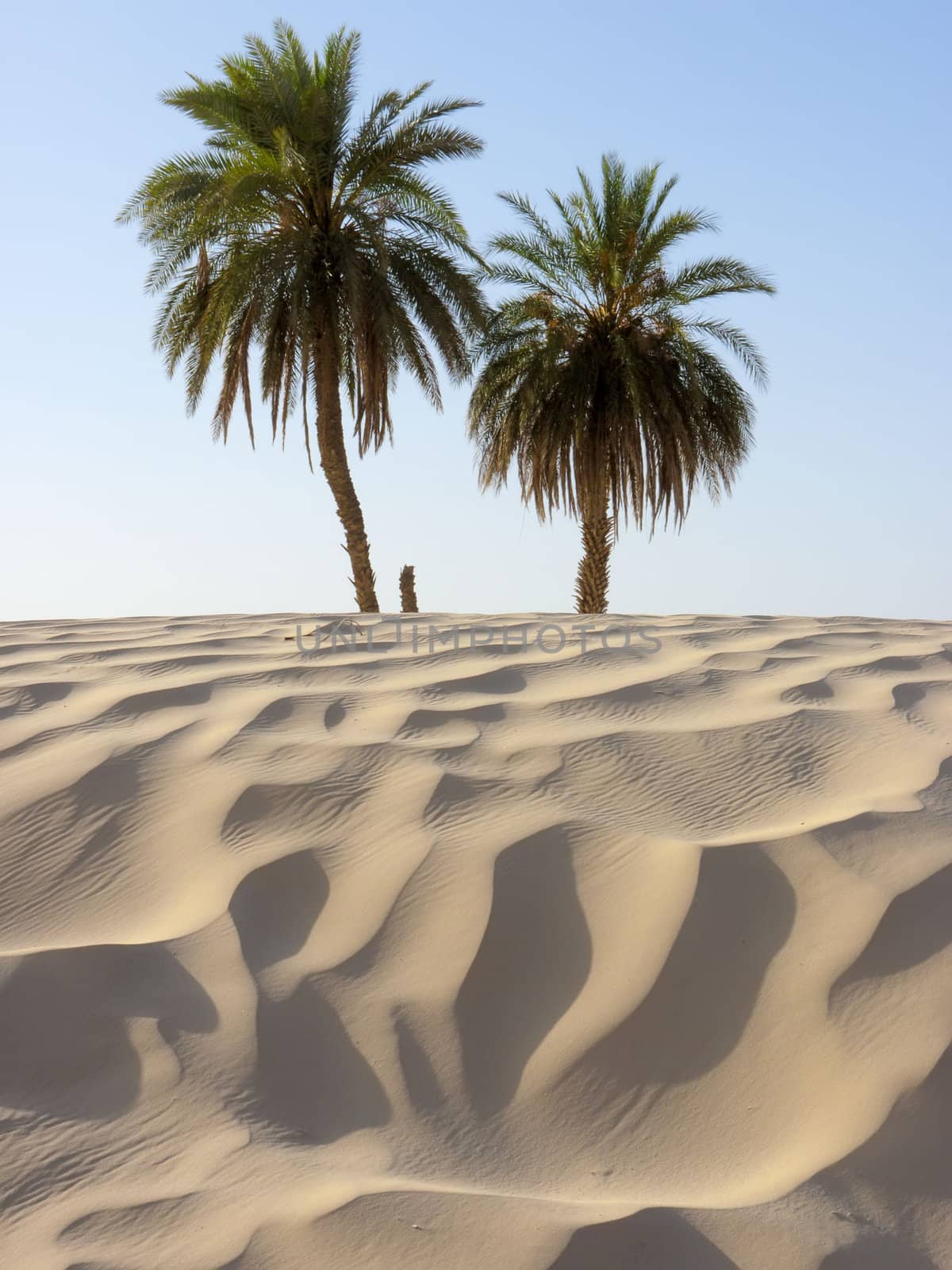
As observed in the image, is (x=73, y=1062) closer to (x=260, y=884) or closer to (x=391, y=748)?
(x=260, y=884)

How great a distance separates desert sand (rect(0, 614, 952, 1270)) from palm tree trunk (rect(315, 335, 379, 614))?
1085 cm

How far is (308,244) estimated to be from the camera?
12172mm

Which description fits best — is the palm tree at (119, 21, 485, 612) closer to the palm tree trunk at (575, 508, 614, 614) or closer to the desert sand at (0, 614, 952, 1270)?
the palm tree trunk at (575, 508, 614, 614)

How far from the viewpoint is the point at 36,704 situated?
2.58m

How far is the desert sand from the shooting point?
112 centimetres

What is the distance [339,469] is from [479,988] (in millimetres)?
11960

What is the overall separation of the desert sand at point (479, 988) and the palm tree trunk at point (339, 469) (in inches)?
427

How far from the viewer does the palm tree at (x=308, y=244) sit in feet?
39.3

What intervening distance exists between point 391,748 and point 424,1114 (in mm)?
913
